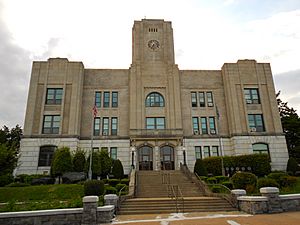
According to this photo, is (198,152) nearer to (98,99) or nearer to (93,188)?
(98,99)

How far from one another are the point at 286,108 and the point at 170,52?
23.1 m

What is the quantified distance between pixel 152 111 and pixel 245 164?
1305cm

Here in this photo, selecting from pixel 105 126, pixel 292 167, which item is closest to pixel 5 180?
pixel 105 126

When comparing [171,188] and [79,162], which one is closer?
[171,188]

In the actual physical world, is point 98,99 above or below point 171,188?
above

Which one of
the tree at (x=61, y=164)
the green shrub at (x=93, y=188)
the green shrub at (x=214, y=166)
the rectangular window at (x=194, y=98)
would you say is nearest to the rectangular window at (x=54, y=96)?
the tree at (x=61, y=164)

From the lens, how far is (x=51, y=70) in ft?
105

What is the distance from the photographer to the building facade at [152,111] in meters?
29.8

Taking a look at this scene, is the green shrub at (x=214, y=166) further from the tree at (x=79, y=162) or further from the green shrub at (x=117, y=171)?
the tree at (x=79, y=162)

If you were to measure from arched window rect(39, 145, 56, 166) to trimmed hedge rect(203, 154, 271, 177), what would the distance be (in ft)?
60.2

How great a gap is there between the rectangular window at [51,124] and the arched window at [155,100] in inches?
465

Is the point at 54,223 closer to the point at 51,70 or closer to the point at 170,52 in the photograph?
the point at 51,70

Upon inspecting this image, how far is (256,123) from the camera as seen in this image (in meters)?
31.7

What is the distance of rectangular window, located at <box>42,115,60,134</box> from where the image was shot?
97.8 feet
